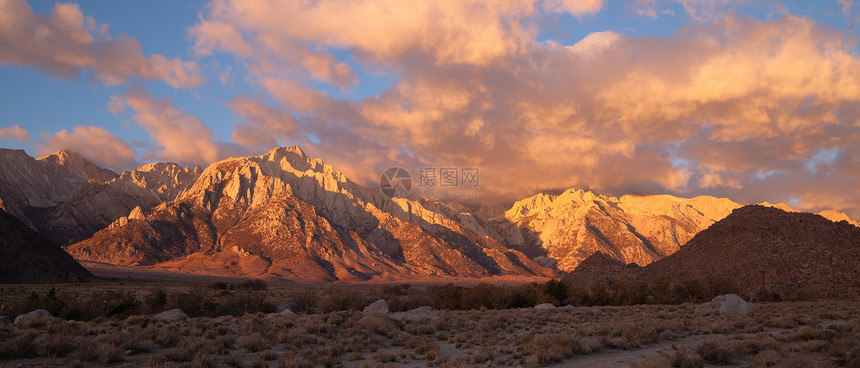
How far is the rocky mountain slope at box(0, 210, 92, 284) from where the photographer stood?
126062 mm

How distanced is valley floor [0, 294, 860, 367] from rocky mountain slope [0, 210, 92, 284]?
126 meters

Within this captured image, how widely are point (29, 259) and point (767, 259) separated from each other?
7179 inches

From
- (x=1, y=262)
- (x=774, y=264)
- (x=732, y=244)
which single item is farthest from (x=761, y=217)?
(x=1, y=262)

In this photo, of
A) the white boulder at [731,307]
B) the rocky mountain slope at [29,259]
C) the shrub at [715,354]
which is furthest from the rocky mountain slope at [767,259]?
the rocky mountain slope at [29,259]

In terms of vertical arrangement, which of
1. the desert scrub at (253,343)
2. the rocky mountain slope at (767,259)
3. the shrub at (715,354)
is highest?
the rocky mountain slope at (767,259)

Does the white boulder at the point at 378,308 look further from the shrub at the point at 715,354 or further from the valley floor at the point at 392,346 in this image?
the shrub at the point at 715,354

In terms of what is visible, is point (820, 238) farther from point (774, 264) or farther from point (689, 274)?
point (689, 274)

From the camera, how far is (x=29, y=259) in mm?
132875

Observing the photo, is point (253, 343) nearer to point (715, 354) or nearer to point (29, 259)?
point (715, 354)

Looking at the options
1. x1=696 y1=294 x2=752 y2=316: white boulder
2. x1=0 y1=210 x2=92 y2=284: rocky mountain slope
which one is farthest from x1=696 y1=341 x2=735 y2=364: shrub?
x1=0 y1=210 x2=92 y2=284: rocky mountain slope

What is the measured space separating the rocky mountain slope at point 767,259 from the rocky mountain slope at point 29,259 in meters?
141

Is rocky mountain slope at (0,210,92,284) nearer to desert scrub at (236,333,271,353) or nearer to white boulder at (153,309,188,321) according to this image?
white boulder at (153,309,188,321)

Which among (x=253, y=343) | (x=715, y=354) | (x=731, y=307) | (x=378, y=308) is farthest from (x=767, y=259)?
(x=253, y=343)

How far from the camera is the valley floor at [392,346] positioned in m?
19.0
